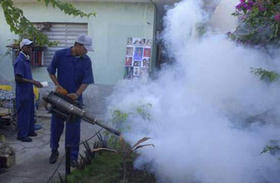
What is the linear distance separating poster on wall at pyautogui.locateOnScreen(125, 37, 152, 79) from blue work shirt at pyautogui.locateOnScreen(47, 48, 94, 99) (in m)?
3.47

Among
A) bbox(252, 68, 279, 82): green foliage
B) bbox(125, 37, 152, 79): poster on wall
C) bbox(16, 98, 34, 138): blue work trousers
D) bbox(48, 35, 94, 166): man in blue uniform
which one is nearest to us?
bbox(252, 68, 279, 82): green foliage

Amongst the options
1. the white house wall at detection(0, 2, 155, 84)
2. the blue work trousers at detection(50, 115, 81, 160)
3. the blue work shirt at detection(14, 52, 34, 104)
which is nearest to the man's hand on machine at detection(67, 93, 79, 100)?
the blue work trousers at detection(50, 115, 81, 160)

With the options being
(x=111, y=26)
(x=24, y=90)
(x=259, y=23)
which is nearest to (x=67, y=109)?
(x=24, y=90)

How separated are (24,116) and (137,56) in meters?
3.46

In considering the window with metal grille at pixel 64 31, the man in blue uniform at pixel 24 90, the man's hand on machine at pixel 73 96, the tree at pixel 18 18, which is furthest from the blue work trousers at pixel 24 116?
the window with metal grille at pixel 64 31

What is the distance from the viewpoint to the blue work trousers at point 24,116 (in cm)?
559

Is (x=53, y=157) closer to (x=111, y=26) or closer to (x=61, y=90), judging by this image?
(x=61, y=90)

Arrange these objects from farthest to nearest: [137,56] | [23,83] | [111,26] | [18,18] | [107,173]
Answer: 1. [111,26]
2. [137,56]
3. [23,83]
4. [107,173]
5. [18,18]

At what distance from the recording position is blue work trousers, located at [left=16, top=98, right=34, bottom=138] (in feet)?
18.3

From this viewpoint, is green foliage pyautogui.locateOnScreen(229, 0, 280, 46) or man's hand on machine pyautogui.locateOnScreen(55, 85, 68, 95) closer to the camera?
green foliage pyautogui.locateOnScreen(229, 0, 280, 46)

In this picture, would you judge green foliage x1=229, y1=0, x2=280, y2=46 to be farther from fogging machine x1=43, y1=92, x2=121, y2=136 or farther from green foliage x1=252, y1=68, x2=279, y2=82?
fogging machine x1=43, y1=92, x2=121, y2=136

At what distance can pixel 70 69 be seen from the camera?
14.6 feet

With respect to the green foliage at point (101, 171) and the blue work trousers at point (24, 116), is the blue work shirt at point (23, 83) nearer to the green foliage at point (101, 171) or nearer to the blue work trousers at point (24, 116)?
the blue work trousers at point (24, 116)

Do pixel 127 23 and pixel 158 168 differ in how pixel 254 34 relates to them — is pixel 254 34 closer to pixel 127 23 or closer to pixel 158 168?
pixel 158 168
